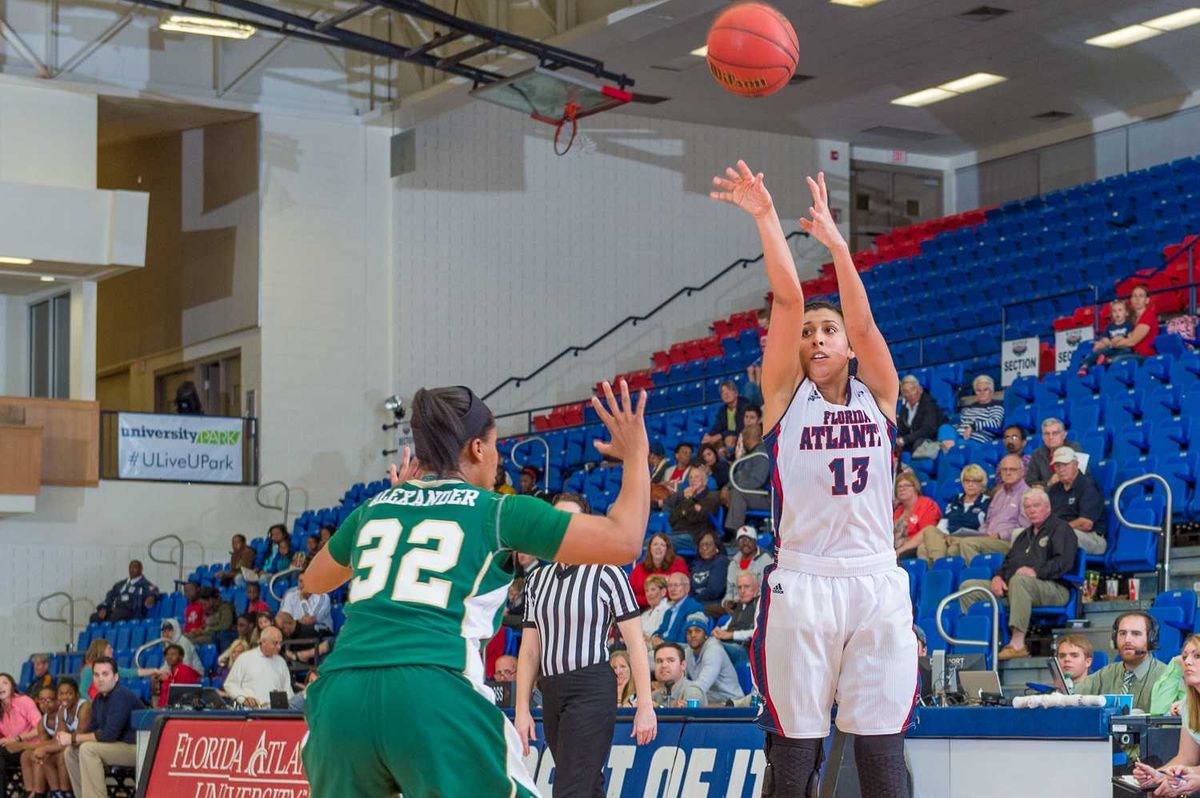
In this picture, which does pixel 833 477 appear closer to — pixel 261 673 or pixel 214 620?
pixel 261 673

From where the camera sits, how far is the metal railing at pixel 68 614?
2214 cm

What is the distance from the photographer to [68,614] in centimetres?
2225

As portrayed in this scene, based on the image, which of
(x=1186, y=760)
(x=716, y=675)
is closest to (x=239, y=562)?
(x=716, y=675)

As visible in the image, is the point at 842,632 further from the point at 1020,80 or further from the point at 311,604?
the point at 1020,80

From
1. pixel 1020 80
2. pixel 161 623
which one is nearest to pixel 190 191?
pixel 161 623

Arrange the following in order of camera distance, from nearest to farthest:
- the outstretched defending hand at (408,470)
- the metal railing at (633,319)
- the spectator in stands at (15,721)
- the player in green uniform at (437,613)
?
the player in green uniform at (437,613) < the outstretched defending hand at (408,470) < the spectator in stands at (15,721) < the metal railing at (633,319)

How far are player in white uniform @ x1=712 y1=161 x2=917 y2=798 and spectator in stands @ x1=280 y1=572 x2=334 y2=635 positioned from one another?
12770 mm

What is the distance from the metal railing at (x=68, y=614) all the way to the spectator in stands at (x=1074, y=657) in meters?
16.5

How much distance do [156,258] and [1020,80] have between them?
43.4ft

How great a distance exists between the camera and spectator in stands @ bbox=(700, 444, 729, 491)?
16.0 meters

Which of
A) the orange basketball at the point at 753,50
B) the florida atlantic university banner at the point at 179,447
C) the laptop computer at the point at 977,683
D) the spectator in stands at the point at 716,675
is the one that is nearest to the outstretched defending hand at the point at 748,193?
the orange basketball at the point at 753,50

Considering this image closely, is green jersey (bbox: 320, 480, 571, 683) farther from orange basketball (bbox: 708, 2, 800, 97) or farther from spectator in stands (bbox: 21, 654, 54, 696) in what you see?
spectator in stands (bbox: 21, 654, 54, 696)

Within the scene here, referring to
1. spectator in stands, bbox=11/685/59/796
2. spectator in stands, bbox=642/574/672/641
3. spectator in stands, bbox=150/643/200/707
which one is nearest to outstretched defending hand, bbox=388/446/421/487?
spectator in stands, bbox=642/574/672/641

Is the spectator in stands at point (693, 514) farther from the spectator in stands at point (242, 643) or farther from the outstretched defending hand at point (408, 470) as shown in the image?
the outstretched defending hand at point (408, 470)
